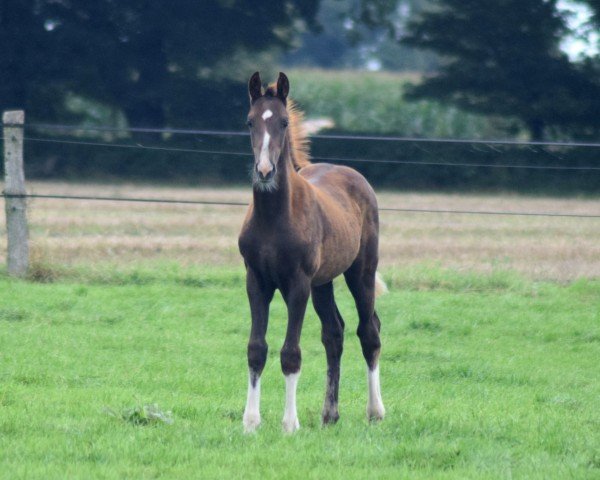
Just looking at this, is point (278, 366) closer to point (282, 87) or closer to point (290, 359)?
point (290, 359)

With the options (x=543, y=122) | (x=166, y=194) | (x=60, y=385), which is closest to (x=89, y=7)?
(x=166, y=194)

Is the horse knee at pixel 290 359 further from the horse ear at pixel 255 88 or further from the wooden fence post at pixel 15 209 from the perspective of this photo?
the wooden fence post at pixel 15 209

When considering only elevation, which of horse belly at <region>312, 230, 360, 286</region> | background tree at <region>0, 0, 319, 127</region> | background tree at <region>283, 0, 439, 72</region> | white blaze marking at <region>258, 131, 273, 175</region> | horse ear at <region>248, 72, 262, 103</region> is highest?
background tree at <region>283, 0, 439, 72</region>

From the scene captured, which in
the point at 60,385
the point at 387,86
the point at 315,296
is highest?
the point at 387,86

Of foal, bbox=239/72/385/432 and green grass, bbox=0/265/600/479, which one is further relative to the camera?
foal, bbox=239/72/385/432

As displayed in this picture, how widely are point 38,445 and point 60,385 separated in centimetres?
188

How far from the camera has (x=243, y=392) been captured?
23.9ft

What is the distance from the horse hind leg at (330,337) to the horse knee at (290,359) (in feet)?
1.56

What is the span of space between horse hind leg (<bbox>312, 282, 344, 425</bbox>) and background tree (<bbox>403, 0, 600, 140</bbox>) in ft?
74.3

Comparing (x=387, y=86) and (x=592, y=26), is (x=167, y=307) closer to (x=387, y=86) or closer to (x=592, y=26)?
(x=592, y=26)

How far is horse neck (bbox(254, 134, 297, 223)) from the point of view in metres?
5.93

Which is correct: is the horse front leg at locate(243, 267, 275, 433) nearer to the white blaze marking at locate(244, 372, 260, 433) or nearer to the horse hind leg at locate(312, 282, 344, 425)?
the white blaze marking at locate(244, 372, 260, 433)

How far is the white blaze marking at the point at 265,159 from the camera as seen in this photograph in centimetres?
559

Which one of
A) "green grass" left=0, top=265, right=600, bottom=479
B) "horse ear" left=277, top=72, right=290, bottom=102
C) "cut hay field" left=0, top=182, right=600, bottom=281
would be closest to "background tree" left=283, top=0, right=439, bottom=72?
"cut hay field" left=0, top=182, right=600, bottom=281
